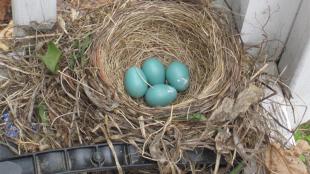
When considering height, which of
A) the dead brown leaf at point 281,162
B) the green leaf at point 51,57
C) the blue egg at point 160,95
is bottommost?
the dead brown leaf at point 281,162

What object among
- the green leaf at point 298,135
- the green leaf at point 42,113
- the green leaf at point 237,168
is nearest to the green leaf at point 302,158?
the green leaf at point 298,135

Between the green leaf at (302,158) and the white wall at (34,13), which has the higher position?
the white wall at (34,13)

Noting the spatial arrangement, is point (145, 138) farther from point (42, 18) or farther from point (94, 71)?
point (42, 18)

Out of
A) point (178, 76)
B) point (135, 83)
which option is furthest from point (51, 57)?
point (178, 76)

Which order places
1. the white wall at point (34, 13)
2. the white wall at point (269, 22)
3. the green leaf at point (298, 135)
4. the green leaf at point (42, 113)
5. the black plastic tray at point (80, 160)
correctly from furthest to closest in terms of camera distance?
the green leaf at point (298, 135), the white wall at point (269, 22), the white wall at point (34, 13), the green leaf at point (42, 113), the black plastic tray at point (80, 160)

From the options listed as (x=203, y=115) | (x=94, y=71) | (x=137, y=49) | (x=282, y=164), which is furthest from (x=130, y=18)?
(x=282, y=164)

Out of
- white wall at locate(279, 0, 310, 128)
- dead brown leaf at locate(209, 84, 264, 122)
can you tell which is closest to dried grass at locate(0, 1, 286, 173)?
dead brown leaf at locate(209, 84, 264, 122)

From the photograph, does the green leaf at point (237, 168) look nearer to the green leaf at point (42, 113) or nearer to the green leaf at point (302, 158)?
the green leaf at point (302, 158)

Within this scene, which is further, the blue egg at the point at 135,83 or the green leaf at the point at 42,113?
the blue egg at the point at 135,83

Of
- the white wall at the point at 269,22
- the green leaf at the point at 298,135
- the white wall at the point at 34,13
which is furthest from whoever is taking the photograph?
the green leaf at the point at 298,135
